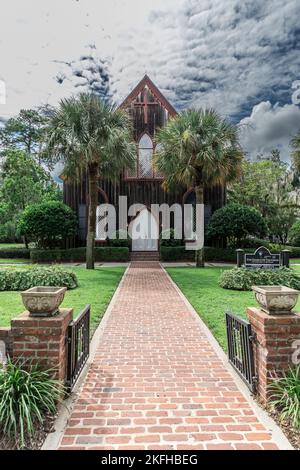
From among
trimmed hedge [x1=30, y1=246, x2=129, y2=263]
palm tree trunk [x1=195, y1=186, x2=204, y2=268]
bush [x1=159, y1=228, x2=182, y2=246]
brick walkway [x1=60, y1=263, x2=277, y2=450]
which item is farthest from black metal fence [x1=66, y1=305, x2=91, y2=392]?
bush [x1=159, y1=228, x2=182, y2=246]

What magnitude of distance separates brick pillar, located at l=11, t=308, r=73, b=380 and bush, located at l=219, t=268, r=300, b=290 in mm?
7809

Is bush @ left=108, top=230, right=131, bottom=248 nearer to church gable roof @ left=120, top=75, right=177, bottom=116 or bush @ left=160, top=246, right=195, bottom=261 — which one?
bush @ left=160, top=246, right=195, bottom=261

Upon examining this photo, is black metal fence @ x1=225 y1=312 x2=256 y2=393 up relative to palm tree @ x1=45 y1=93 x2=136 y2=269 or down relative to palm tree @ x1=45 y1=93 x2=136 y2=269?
down

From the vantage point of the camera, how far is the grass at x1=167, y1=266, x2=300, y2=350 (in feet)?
20.8

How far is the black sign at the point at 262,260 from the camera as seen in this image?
10398 millimetres

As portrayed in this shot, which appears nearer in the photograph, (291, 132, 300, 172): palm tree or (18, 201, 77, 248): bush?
(18, 201, 77, 248): bush

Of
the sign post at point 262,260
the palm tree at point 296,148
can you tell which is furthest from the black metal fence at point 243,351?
the palm tree at point 296,148

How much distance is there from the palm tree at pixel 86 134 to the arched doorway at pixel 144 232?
7.23 meters

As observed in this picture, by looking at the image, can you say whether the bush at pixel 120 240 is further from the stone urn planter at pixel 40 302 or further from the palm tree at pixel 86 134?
the stone urn planter at pixel 40 302

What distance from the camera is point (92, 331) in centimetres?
586

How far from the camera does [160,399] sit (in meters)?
3.48

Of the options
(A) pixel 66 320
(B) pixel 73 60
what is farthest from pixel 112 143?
(A) pixel 66 320

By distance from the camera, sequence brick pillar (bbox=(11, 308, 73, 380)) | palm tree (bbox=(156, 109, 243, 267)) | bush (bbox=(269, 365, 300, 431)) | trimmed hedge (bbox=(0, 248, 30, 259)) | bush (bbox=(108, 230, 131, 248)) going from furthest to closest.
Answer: trimmed hedge (bbox=(0, 248, 30, 259))
bush (bbox=(108, 230, 131, 248))
palm tree (bbox=(156, 109, 243, 267))
brick pillar (bbox=(11, 308, 73, 380))
bush (bbox=(269, 365, 300, 431))
